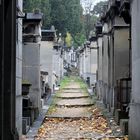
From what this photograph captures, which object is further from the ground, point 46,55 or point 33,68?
point 46,55

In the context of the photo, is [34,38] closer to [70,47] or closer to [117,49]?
[117,49]

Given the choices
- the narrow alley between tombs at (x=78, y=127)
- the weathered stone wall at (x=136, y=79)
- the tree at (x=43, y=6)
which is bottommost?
the narrow alley between tombs at (x=78, y=127)

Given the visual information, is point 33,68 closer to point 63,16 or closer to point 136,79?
point 136,79

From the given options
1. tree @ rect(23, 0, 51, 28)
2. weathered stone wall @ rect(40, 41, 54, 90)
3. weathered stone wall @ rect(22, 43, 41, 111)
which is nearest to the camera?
weathered stone wall @ rect(22, 43, 41, 111)

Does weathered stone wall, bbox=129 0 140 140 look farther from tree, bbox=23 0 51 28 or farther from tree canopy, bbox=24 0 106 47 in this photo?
tree canopy, bbox=24 0 106 47

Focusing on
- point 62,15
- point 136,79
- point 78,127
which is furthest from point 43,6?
point 136,79

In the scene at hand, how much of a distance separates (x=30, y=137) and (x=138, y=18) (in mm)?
3884

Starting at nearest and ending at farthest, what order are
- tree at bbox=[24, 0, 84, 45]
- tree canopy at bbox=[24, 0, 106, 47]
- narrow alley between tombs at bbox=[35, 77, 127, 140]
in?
1. narrow alley between tombs at bbox=[35, 77, 127, 140]
2. tree canopy at bbox=[24, 0, 106, 47]
3. tree at bbox=[24, 0, 84, 45]

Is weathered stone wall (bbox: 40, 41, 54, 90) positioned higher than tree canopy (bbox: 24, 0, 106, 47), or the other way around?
tree canopy (bbox: 24, 0, 106, 47)

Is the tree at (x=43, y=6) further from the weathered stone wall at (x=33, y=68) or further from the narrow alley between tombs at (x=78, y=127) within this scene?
the weathered stone wall at (x=33, y=68)

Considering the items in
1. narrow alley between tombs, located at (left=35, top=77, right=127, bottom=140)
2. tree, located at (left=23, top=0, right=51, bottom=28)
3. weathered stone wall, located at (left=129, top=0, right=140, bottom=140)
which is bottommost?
narrow alley between tombs, located at (left=35, top=77, right=127, bottom=140)

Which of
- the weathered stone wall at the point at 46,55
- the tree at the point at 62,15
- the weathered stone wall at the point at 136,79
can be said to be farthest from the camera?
the tree at the point at 62,15

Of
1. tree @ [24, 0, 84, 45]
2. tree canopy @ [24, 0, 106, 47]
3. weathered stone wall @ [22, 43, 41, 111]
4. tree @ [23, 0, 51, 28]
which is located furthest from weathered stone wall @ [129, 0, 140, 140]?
tree @ [24, 0, 84, 45]

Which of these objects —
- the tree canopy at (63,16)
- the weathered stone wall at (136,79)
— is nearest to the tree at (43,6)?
the tree canopy at (63,16)
